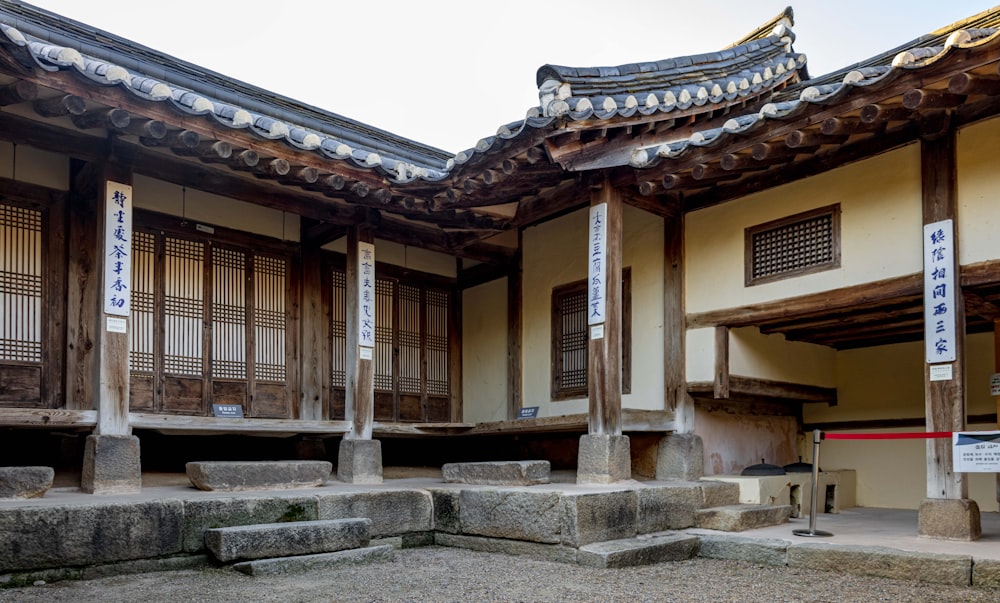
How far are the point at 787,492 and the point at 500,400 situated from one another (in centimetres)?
381

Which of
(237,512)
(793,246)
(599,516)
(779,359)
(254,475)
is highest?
(793,246)

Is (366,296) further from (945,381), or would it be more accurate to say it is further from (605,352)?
(945,381)

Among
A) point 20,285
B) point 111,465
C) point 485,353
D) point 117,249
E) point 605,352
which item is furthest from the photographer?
point 485,353

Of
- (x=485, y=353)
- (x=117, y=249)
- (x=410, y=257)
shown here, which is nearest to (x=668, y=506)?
(x=485, y=353)

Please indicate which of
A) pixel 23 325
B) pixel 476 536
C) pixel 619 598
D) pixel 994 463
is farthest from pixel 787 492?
pixel 23 325

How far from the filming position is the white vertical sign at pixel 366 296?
8.72 meters

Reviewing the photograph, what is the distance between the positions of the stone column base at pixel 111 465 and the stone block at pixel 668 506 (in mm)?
4412

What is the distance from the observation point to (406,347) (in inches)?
412

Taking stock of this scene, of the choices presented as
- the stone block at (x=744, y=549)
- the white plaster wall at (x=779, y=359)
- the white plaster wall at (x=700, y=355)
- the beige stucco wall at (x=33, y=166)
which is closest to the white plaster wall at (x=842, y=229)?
the white plaster wall at (x=700, y=355)

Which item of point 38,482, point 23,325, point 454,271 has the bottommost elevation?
point 38,482

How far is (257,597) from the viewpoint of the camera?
494 cm

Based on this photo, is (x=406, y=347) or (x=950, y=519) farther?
(x=406, y=347)

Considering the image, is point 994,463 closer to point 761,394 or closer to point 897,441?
point 761,394

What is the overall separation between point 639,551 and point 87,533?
415 centimetres
